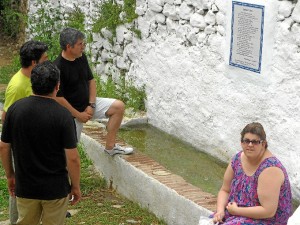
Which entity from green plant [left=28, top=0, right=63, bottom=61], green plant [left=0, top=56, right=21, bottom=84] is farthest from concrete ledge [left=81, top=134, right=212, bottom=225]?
green plant [left=0, top=56, right=21, bottom=84]

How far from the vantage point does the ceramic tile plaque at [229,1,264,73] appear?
6703 millimetres

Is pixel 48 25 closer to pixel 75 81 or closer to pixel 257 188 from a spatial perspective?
pixel 75 81

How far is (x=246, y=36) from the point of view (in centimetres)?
689

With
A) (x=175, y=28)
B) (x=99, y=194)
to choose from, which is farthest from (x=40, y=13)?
(x=99, y=194)

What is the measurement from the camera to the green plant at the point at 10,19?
13461 millimetres

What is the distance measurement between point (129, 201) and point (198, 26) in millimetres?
1869

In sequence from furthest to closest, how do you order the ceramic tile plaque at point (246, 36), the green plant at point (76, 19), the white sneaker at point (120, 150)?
the green plant at point (76, 19) < the white sneaker at point (120, 150) < the ceramic tile plaque at point (246, 36)

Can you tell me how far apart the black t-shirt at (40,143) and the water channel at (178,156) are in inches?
73.0

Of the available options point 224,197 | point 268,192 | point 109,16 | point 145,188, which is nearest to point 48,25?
point 109,16

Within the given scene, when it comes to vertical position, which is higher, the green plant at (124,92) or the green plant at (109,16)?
the green plant at (109,16)

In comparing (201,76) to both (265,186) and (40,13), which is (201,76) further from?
(40,13)

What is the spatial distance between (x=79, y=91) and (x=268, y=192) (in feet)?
8.06

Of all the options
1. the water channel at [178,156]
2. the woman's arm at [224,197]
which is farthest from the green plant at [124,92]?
the woman's arm at [224,197]

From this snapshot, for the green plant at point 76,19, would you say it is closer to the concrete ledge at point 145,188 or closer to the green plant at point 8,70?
the green plant at point 8,70
